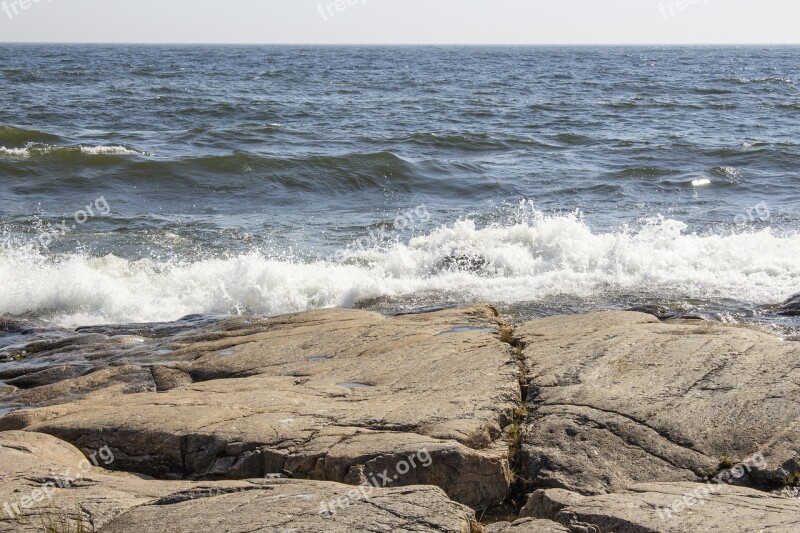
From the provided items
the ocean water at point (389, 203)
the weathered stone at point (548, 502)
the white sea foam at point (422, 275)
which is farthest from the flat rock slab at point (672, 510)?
the white sea foam at point (422, 275)

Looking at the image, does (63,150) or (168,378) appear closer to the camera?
(168,378)

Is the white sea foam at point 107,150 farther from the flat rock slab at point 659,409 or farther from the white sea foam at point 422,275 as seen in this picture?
the flat rock slab at point 659,409

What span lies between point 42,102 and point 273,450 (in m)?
31.0

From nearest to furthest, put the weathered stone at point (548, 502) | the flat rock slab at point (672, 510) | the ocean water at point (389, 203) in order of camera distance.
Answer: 1. the flat rock slab at point (672, 510)
2. the weathered stone at point (548, 502)
3. the ocean water at point (389, 203)

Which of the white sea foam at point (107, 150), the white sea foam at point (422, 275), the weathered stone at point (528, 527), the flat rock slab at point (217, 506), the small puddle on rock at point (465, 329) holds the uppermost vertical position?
the white sea foam at point (107, 150)

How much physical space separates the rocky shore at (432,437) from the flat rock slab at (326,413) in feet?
0.05

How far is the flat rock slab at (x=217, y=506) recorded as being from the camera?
13.1ft

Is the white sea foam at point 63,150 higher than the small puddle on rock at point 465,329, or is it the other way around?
the white sea foam at point 63,150

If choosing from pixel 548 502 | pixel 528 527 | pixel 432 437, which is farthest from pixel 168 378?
pixel 528 527

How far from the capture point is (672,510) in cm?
419

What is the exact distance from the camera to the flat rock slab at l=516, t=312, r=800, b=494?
501 centimetres

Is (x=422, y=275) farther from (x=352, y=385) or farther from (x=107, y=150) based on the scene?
(x=107, y=150)

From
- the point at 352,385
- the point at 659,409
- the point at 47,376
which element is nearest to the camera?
the point at 659,409

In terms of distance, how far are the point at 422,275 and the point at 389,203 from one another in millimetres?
6008
